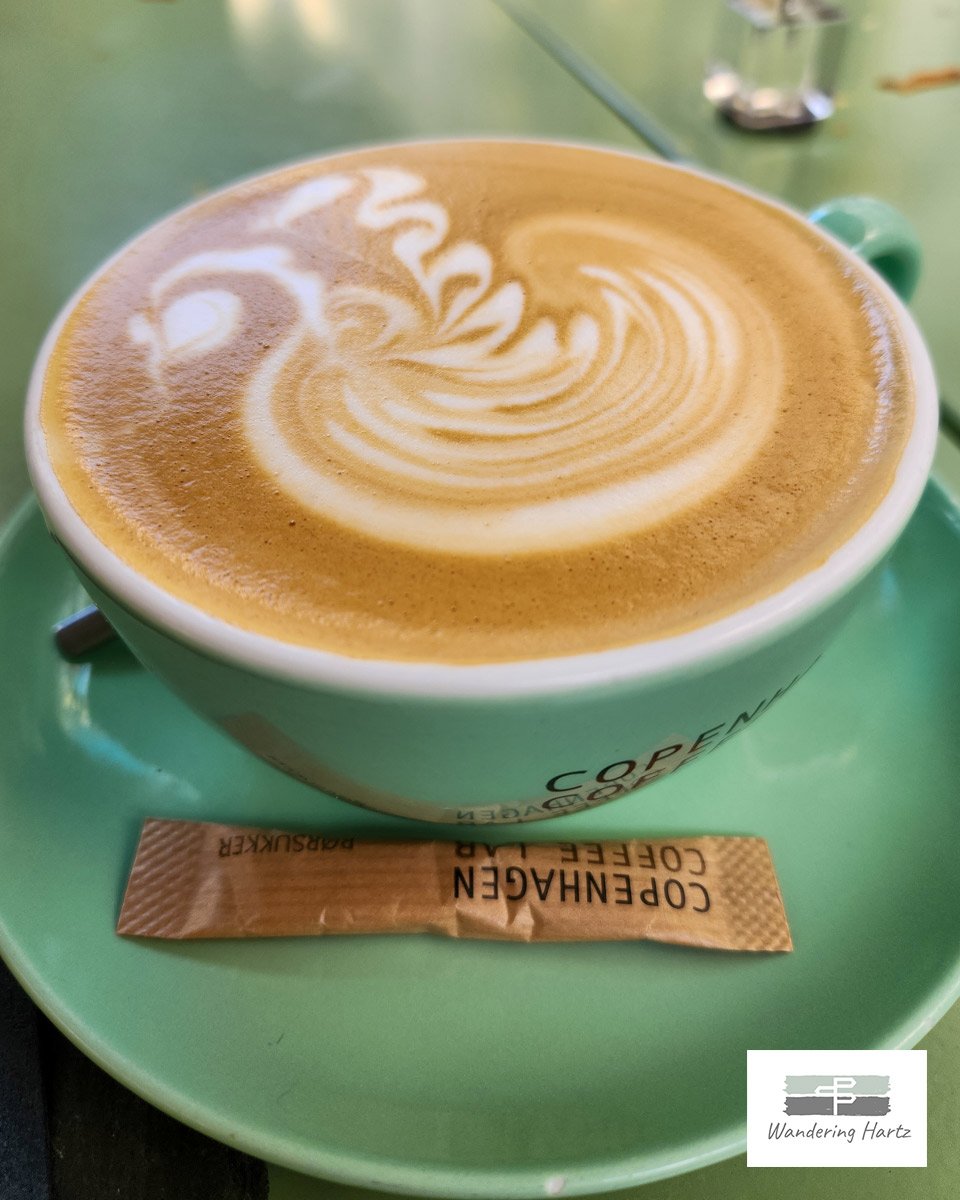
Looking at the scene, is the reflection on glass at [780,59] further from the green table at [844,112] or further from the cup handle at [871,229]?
the cup handle at [871,229]

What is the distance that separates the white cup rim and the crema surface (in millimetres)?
12

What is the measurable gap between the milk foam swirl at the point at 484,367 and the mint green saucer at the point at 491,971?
277 mm

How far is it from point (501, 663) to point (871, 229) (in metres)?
0.70

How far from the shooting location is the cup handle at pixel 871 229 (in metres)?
0.95

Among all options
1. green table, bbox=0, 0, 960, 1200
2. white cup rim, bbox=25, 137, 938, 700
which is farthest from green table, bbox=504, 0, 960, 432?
white cup rim, bbox=25, 137, 938, 700

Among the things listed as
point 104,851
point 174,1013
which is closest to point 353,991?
point 174,1013

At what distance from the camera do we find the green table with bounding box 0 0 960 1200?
1363 mm

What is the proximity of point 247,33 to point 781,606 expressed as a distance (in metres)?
1.86

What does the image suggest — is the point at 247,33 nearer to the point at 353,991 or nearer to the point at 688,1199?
the point at 353,991

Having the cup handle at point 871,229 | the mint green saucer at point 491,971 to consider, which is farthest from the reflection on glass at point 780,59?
the mint green saucer at point 491,971

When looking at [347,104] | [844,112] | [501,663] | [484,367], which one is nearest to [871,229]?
[484,367]

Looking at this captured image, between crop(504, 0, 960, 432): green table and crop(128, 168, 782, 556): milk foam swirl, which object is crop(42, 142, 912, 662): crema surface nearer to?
crop(128, 168, 782, 556): milk foam swirl

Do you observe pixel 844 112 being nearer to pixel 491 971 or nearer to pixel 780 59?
pixel 780 59

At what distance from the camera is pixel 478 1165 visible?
21.9 inches
